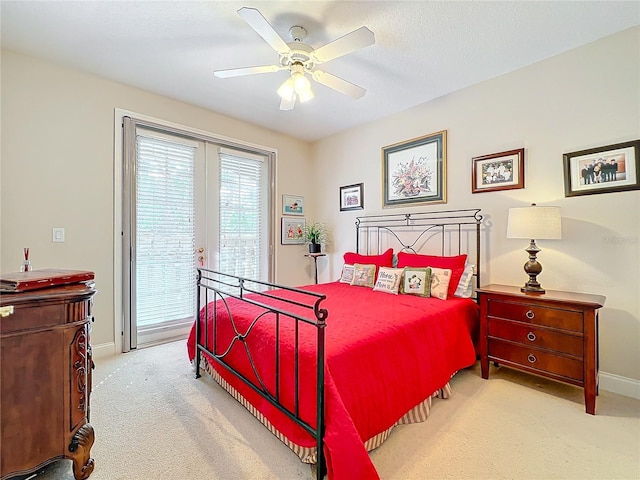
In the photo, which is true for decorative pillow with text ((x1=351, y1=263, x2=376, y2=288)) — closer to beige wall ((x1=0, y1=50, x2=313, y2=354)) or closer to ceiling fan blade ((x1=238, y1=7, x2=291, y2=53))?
ceiling fan blade ((x1=238, y1=7, x2=291, y2=53))

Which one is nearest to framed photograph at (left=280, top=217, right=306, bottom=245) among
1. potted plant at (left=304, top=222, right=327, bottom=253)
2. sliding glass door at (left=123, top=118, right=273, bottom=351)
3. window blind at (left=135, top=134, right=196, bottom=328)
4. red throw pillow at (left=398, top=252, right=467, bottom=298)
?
potted plant at (left=304, top=222, right=327, bottom=253)

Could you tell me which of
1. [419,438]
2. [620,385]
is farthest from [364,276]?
[620,385]

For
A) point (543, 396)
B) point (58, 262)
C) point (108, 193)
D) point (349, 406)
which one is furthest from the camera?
point (108, 193)

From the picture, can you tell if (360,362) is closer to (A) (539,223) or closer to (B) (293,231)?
(A) (539,223)

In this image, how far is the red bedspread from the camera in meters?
1.31

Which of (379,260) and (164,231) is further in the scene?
(379,260)

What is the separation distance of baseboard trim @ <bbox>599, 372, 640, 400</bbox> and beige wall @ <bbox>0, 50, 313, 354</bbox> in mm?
4298

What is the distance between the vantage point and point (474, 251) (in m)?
2.99

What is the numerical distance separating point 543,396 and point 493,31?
107 inches

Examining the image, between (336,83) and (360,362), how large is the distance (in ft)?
6.60

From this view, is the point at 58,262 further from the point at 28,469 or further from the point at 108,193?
the point at 28,469

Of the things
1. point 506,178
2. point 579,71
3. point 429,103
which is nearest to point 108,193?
point 429,103

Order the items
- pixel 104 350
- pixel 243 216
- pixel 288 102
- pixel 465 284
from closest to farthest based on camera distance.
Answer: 1. pixel 288 102
2. pixel 465 284
3. pixel 104 350
4. pixel 243 216

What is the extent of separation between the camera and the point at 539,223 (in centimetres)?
219
